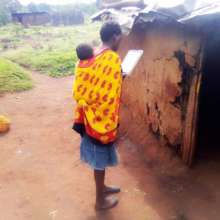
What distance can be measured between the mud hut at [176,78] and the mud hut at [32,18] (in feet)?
77.5

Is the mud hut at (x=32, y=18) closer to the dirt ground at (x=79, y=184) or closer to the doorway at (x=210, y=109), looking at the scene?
the dirt ground at (x=79, y=184)

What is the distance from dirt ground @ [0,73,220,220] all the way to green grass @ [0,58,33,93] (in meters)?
2.86

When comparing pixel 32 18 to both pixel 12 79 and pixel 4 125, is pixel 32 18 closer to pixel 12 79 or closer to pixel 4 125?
pixel 12 79

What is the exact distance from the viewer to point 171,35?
3.93 meters

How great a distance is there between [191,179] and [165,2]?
6.80ft

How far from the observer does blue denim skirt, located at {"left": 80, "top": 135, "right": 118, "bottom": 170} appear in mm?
3160

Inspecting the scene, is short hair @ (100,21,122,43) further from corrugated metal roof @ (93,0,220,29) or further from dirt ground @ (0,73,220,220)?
dirt ground @ (0,73,220,220)

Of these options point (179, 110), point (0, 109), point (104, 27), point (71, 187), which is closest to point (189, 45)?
point (179, 110)

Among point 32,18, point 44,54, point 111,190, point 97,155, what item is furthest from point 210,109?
point 32,18

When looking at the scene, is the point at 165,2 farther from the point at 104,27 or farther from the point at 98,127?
the point at 98,127

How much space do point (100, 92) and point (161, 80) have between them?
1.63m

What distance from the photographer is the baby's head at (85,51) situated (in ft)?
9.32

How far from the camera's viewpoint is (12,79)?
8969mm

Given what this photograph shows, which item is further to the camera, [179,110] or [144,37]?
[144,37]
